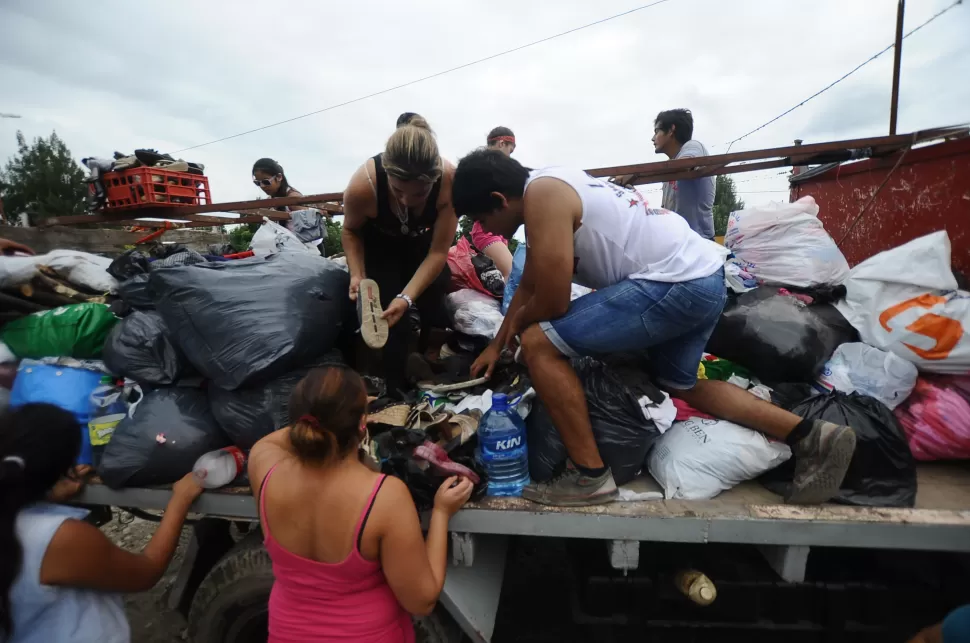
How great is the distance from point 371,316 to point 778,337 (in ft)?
5.84

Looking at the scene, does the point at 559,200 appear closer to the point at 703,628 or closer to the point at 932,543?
the point at 932,543

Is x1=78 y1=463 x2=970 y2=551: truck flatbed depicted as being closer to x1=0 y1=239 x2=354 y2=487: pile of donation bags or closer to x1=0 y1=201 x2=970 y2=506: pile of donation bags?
x1=0 y1=201 x2=970 y2=506: pile of donation bags

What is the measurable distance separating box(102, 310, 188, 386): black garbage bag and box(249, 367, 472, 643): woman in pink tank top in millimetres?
885

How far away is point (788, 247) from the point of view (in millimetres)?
2549

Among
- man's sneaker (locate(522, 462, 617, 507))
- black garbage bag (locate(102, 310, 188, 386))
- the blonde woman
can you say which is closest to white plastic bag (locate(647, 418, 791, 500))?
man's sneaker (locate(522, 462, 617, 507))

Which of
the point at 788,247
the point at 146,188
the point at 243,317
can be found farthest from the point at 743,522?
the point at 146,188

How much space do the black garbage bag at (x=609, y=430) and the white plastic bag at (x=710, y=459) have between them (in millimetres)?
84

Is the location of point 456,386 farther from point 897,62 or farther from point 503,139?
point 897,62

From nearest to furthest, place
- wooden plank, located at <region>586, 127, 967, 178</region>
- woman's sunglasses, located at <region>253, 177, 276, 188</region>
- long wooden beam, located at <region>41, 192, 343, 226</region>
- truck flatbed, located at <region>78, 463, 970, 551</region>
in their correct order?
truck flatbed, located at <region>78, 463, 970, 551</region> < wooden plank, located at <region>586, 127, 967, 178</region> < long wooden beam, located at <region>41, 192, 343, 226</region> < woman's sunglasses, located at <region>253, 177, 276, 188</region>

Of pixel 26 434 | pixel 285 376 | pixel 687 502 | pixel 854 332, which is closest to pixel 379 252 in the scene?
pixel 285 376

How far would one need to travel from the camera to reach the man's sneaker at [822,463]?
1576mm

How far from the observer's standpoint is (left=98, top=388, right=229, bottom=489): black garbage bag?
1.74m

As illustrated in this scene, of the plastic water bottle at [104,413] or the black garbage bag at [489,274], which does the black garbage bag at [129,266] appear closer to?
the plastic water bottle at [104,413]

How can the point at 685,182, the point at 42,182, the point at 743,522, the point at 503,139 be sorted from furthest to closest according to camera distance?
the point at 42,182, the point at 503,139, the point at 685,182, the point at 743,522
